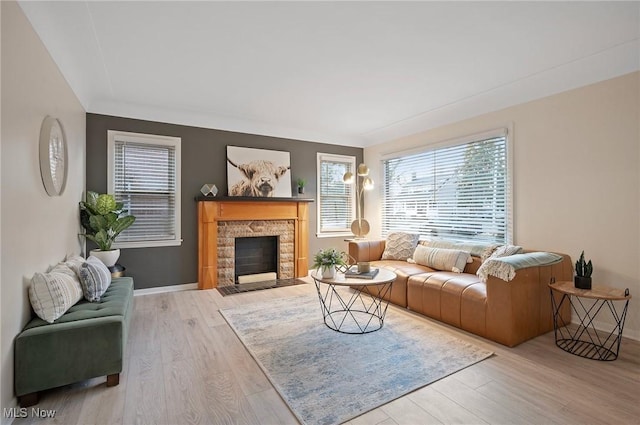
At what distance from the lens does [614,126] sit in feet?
10.1

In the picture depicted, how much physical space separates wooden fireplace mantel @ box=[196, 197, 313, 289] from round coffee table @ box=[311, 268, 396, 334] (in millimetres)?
1244

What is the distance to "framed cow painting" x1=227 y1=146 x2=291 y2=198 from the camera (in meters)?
5.07

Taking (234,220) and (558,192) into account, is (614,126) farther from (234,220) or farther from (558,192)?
(234,220)

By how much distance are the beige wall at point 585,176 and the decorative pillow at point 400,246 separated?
4.51 ft

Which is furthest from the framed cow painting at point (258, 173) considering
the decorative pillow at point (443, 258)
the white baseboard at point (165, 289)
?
the decorative pillow at point (443, 258)

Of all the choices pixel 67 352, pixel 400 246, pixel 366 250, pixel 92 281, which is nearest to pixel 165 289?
pixel 92 281

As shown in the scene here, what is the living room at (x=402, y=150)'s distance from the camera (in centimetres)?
197

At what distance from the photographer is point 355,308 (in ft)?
12.6

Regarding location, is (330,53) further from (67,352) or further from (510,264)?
(67,352)

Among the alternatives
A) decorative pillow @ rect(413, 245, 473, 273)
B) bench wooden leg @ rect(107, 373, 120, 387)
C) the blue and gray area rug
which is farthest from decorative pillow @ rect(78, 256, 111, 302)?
decorative pillow @ rect(413, 245, 473, 273)

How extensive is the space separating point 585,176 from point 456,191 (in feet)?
5.01

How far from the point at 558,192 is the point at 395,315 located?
2272 mm

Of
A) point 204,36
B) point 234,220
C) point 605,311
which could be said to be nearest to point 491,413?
point 605,311

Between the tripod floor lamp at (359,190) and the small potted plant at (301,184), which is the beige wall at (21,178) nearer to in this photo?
the small potted plant at (301,184)
